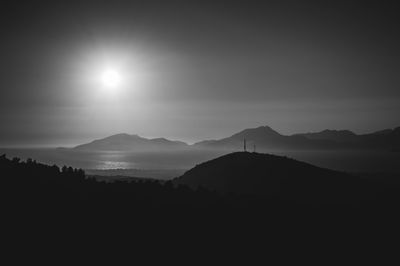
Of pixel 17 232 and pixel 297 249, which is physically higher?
pixel 17 232

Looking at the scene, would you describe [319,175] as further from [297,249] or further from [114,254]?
[114,254]

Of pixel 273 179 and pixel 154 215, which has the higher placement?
pixel 154 215

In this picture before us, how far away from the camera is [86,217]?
2173 centimetres

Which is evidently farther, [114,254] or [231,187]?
[231,187]

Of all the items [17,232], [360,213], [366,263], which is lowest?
[366,263]

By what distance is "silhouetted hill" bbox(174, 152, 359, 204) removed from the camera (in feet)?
206

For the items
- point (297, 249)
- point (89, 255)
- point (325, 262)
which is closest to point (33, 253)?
point (89, 255)

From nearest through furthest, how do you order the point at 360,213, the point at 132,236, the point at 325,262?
the point at 132,236 < the point at 325,262 < the point at 360,213

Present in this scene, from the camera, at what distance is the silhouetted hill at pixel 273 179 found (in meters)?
62.9

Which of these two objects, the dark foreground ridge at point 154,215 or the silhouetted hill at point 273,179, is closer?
the dark foreground ridge at point 154,215

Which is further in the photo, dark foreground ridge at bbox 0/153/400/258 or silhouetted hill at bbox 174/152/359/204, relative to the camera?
silhouetted hill at bbox 174/152/359/204

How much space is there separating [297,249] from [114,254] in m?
14.4

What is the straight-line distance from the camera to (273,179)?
2719 inches

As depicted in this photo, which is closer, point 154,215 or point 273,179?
point 154,215
